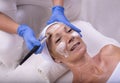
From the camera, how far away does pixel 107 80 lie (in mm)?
1460

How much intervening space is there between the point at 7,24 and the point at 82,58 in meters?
0.54

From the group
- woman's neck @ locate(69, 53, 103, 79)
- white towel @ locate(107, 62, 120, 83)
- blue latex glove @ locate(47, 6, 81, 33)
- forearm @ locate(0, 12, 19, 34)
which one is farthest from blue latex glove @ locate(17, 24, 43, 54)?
white towel @ locate(107, 62, 120, 83)

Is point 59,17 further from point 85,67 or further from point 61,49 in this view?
point 85,67

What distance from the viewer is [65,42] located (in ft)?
4.64

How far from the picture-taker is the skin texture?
142cm

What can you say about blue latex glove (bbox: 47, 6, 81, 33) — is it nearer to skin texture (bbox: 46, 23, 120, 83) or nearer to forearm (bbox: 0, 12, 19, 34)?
skin texture (bbox: 46, 23, 120, 83)

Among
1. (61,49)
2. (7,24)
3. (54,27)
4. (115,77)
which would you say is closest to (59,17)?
(54,27)

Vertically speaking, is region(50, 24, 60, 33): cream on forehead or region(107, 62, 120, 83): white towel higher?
region(50, 24, 60, 33): cream on forehead


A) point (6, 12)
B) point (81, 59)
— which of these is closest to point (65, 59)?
point (81, 59)

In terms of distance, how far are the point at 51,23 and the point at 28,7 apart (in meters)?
0.44

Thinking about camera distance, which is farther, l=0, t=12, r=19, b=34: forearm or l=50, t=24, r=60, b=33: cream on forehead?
l=0, t=12, r=19, b=34: forearm

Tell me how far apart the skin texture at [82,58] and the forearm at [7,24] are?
0.26m

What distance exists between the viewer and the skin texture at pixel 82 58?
1424mm

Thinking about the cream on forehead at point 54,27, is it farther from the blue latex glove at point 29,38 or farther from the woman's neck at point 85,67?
the woman's neck at point 85,67
